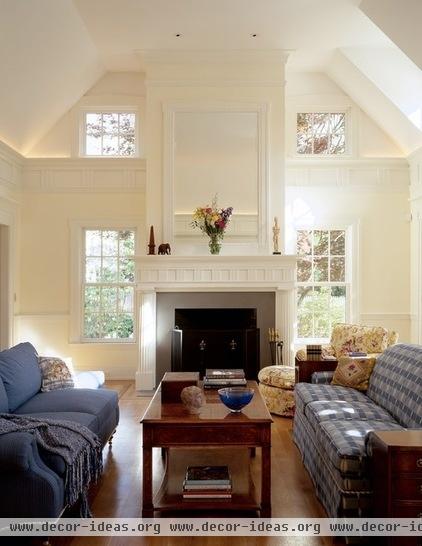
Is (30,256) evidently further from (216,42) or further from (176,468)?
(176,468)

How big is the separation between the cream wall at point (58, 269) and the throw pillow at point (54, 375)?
2723 millimetres

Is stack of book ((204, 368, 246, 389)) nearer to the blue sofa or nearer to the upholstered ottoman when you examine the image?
the blue sofa

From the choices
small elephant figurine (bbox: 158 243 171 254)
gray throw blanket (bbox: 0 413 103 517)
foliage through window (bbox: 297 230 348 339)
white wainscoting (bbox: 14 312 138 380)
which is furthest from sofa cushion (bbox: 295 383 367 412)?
white wainscoting (bbox: 14 312 138 380)

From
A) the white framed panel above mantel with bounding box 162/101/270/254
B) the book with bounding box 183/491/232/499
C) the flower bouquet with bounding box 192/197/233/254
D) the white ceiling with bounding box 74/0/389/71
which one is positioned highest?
the white ceiling with bounding box 74/0/389/71

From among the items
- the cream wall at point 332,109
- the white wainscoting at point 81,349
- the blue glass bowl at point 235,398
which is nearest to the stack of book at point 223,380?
the blue glass bowl at point 235,398

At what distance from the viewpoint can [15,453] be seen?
7.62ft

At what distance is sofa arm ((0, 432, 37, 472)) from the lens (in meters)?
2.32

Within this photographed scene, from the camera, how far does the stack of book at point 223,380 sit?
146 inches

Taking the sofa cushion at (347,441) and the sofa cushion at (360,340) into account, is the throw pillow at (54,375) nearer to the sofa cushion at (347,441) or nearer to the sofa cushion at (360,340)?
the sofa cushion at (347,441)

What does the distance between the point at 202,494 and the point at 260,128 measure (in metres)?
4.52

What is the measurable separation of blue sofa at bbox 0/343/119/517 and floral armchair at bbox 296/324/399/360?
2663mm

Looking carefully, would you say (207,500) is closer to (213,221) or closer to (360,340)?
(360,340)

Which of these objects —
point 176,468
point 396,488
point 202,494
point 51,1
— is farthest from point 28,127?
point 396,488

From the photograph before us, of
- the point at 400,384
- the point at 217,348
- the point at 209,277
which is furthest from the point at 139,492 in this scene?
the point at 209,277
